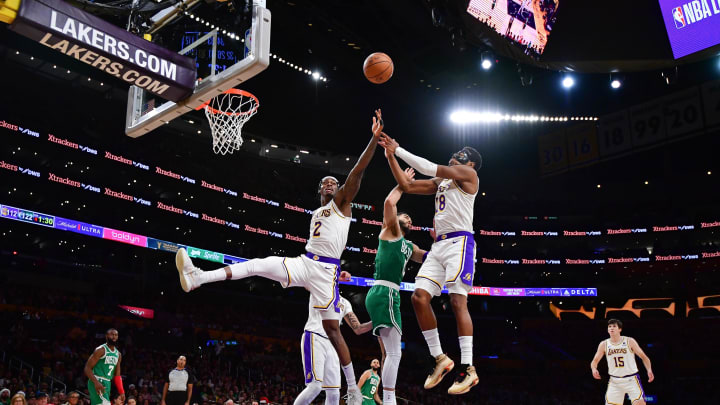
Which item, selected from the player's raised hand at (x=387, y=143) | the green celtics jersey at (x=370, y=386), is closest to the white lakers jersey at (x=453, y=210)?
the player's raised hand at (x=387, y=143)

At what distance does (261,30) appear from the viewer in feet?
23.3

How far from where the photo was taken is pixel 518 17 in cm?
1480

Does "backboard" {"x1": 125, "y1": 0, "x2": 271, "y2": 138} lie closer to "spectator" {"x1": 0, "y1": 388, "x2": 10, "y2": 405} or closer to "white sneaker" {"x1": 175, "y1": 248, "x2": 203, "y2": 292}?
"white sneaker" {"x1": 175, "y1": 248, "x2": 203, "y2": 292}

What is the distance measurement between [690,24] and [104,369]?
1482 cm

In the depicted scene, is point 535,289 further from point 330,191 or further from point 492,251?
point 330,191

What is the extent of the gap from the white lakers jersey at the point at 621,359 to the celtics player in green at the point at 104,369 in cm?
802

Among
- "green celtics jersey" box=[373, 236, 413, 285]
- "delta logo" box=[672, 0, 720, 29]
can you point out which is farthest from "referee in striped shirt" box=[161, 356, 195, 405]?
"delta logo" box=[672, 0, 720, 29]

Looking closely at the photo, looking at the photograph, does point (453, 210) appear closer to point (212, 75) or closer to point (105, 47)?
point (212, 75)

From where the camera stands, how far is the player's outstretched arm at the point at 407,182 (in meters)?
7.20

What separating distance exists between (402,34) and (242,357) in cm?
1347

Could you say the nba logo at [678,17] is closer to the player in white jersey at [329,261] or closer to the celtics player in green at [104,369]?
the player in white jersey at [329,261]

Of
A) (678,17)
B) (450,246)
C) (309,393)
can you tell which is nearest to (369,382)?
(309,393)

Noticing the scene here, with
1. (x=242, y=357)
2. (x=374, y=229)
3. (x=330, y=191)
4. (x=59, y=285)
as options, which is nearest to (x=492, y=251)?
(x=374, y=229)

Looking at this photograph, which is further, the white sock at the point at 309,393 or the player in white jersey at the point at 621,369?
the player in white jersey at the point at 621,369
